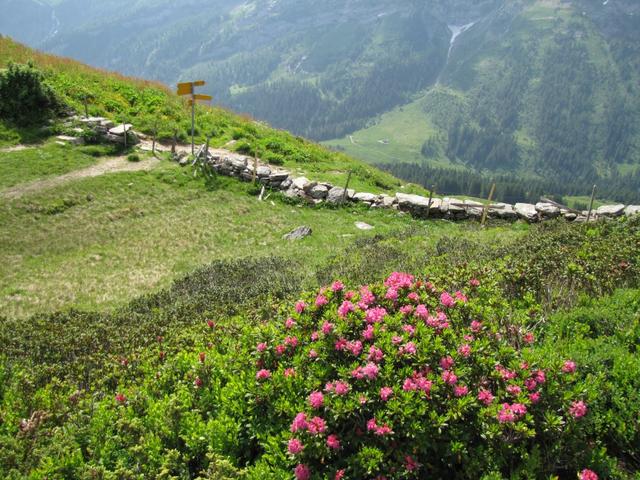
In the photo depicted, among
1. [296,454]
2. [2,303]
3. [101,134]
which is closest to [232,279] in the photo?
[2,303]

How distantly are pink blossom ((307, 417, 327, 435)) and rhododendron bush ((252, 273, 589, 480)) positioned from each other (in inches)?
0.4

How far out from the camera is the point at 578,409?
431cm

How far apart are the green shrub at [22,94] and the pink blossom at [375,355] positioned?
3313 cm

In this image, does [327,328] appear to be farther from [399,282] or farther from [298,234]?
[298,234]

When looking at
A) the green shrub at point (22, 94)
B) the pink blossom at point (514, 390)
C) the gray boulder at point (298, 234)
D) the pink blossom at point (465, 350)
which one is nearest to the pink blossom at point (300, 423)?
the pink blossom at point (465, 350)

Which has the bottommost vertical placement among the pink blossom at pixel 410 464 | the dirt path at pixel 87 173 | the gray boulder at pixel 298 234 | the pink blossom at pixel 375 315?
the gray boulder at pixel 298 234

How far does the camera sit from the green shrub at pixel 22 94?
28.3 m

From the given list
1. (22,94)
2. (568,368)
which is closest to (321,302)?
(568,368)

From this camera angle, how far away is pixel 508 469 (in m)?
4.47

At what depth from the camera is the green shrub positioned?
28.3 m

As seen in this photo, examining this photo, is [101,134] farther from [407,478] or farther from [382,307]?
[407,478]

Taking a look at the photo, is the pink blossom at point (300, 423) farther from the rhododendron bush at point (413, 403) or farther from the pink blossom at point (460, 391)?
the pink blossom at point (460, 391)

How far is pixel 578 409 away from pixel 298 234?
1651 cm

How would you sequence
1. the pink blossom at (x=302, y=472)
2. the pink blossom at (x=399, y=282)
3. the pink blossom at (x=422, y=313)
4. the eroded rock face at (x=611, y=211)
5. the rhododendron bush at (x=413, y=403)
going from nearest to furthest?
the pink blossom at (x=302, y=472) < the rhododendron bush at (x=413, y=403) < the pink blossom at (x=422, y=313) < the pink blossom at (x=399, y=282) < the eroded rock face at (x=611, y=211)
